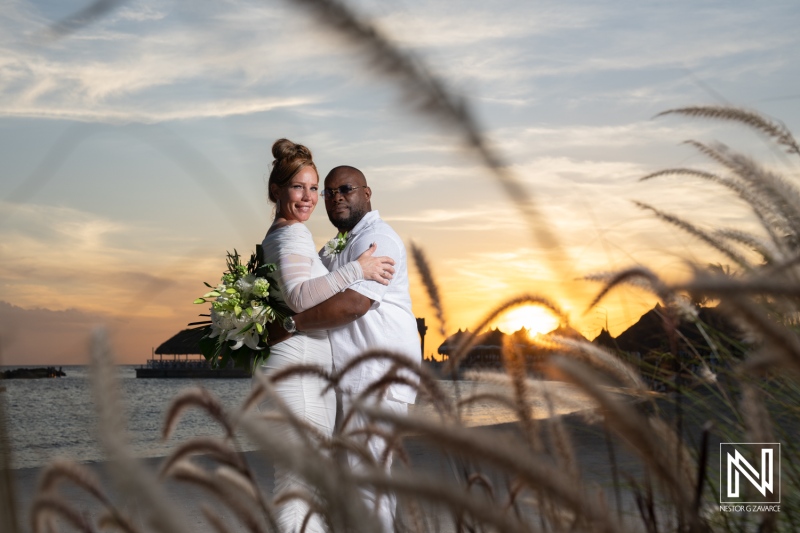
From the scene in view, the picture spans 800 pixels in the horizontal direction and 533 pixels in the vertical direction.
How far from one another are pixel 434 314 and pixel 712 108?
938 millimetres

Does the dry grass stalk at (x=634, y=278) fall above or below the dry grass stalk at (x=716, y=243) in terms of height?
below

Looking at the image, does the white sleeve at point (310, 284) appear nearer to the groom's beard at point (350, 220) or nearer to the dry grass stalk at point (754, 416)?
the groom's beard at point (350, 220)

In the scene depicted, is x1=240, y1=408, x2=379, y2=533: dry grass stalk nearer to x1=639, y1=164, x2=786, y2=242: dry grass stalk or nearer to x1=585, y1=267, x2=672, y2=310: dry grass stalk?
x1=585, y1=267, x2=672, y2=310: dry grass stalk

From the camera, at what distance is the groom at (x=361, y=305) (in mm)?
3965

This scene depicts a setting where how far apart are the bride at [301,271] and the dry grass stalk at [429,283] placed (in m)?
1.73

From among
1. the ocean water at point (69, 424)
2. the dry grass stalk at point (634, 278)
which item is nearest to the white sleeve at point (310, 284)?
the dry grass stalk at point (634, 278)

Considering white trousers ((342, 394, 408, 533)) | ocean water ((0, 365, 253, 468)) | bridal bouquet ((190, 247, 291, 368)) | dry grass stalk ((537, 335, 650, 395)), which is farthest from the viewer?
ocean water ((0, 365, 253, 468))

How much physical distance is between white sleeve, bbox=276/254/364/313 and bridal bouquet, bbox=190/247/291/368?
0.60ft

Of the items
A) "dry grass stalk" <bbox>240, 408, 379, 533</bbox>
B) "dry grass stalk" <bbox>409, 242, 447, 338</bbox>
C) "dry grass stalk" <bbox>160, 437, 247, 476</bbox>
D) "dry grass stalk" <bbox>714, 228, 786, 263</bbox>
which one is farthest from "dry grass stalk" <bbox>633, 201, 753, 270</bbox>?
"dry grass stalk" <bbox>240, 408, 379, 533</bbox>

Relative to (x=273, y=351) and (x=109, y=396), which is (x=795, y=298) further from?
(x=273, y=351)

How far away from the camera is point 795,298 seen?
592 mm

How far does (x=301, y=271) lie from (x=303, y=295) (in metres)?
Result: 0.20

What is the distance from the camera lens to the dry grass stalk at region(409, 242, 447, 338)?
6.77 feet

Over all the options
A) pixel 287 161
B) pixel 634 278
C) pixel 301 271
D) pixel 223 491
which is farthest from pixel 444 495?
pixel 287 161
